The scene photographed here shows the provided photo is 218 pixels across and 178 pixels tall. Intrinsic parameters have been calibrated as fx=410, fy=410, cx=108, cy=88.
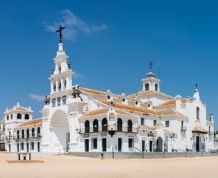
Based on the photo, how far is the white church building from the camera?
198 feet

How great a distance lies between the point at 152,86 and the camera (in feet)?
268

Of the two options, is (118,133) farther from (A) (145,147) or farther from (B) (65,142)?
(B) (65,142)

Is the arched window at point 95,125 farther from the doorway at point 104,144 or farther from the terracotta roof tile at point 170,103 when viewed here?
the terracotta roof tile at point 170,103

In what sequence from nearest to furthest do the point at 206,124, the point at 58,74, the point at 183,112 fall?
the point at 58,74, the point at 183,112, the point at 206,124

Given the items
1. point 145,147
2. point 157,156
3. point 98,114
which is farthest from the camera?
point 145,147

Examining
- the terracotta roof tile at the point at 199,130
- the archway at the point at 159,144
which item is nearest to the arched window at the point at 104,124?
the archway at the point at 159,144

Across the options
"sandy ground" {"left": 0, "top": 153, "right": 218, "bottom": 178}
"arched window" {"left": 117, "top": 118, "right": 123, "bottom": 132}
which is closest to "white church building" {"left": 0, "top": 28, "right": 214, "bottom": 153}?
"arched window" {"left": 117, "top": 118, "right": 123, "bottom": 132}

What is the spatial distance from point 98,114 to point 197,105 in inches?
990

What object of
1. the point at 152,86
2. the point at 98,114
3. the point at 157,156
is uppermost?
the point at 152,86

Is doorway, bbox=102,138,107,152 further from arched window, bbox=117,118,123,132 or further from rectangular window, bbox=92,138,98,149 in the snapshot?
arched window, bbox=117,118,123,132

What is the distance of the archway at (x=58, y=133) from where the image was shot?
70.3m

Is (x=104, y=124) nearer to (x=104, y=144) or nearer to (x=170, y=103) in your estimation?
(x=104, y=144)

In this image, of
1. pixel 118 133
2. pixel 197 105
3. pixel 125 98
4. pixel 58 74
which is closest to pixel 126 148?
pixel 118 133

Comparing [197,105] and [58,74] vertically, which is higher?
[58,74]
